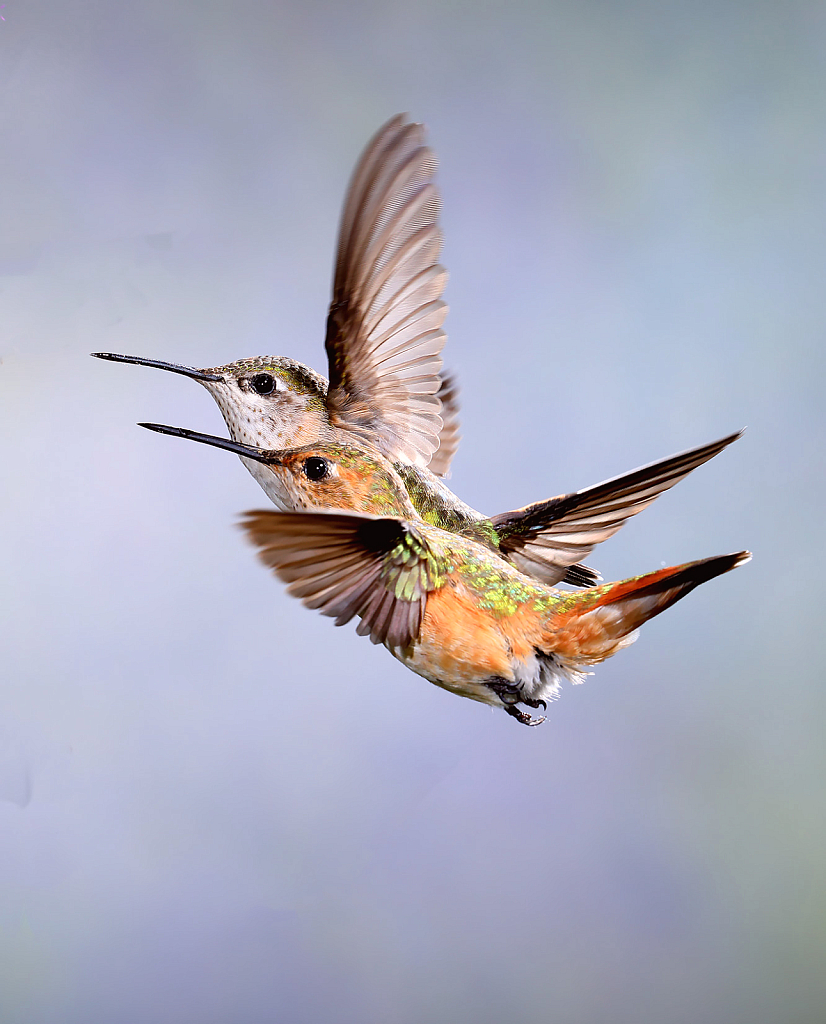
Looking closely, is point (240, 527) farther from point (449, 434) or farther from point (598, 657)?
point (449, 434)

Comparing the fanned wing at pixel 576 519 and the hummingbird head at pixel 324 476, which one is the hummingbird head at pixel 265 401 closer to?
the hummingbird head at pixel 324 476

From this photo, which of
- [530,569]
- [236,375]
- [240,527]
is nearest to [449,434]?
[530,569]

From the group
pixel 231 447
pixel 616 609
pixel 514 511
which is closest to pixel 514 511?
pixel 514 511

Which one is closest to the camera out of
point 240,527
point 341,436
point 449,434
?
point 240,527

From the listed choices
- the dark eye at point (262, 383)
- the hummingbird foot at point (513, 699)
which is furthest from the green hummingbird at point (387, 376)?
the hummingbird foot at point (513, 699)

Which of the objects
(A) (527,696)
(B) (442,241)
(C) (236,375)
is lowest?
(A) (527,696)

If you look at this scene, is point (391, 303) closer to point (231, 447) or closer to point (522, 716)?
point (231, 447)

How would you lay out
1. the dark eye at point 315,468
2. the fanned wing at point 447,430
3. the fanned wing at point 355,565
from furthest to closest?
1. the fanned wing at point 447,430
2. the dark eye at point 315,468
3. the fanned wing at point 355,565
